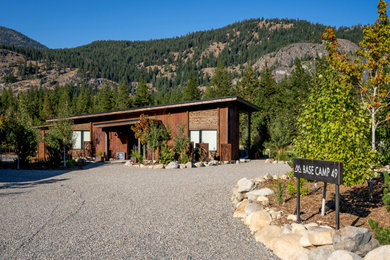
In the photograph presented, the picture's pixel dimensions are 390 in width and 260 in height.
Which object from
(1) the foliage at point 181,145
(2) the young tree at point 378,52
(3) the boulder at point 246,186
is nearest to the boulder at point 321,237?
(3) the boulder at point 246,186

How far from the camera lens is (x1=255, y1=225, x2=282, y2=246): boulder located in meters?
4.69

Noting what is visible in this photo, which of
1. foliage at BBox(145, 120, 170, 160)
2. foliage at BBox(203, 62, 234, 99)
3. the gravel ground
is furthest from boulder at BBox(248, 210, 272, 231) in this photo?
foliage at BBox(203, 62, 234, 99)

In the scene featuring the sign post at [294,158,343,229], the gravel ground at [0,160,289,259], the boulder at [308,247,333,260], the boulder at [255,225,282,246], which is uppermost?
the sign post at [294,158,343,229]

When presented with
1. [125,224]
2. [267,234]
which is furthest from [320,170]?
[125,224]

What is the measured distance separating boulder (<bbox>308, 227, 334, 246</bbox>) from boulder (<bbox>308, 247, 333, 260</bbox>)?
147mm

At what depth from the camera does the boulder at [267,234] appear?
15.4 ft

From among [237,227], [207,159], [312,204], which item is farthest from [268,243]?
[207,159]

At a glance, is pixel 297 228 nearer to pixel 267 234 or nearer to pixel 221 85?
pixel 267 234

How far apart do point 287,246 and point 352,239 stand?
0.92 metres

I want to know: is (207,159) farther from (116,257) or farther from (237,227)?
(116,257)

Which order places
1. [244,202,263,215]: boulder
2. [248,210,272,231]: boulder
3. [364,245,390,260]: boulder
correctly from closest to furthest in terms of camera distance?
[364,245,390,260]: boulder < [248,210,272,231]: boulder < [244,202,263,215]: boulder

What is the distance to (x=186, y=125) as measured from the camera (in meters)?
18.4

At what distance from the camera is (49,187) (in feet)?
32.6

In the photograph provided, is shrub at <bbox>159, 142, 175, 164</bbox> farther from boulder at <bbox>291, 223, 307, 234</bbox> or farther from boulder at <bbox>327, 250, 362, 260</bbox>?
boulder at <bbox>327, 250, 362, 260</bbox>
